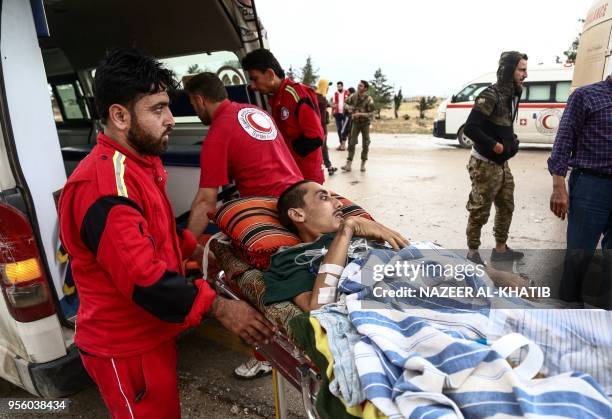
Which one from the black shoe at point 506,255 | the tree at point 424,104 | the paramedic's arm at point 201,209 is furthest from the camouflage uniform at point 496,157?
the tree at point 424,104

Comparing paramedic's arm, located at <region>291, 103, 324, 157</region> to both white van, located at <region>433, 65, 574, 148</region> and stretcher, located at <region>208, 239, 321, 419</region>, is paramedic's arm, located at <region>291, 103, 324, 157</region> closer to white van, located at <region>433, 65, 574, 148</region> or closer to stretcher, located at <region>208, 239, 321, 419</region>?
stretcher, located at <region>208, 239, 321, 419</region>

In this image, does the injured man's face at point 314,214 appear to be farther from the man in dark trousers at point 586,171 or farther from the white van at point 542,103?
the white van at point 542,103

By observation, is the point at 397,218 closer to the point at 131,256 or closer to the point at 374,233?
the point at 374,233

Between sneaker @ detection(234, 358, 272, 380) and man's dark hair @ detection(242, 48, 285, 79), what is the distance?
88.2 inches

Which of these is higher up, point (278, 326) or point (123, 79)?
point (123, 79)

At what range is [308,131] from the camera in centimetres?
363

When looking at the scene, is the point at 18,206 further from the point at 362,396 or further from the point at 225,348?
the point at 225,348

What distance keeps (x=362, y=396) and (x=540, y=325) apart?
64 centimetres

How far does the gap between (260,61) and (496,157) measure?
225cm

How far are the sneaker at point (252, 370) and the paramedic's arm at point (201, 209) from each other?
3.08 ft

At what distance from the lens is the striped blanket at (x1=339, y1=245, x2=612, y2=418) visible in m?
1.00

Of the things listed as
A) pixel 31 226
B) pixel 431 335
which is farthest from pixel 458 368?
pixel 31 226

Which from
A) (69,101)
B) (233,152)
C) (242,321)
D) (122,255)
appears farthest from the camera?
(69,101)

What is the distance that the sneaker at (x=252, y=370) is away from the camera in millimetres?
2713
